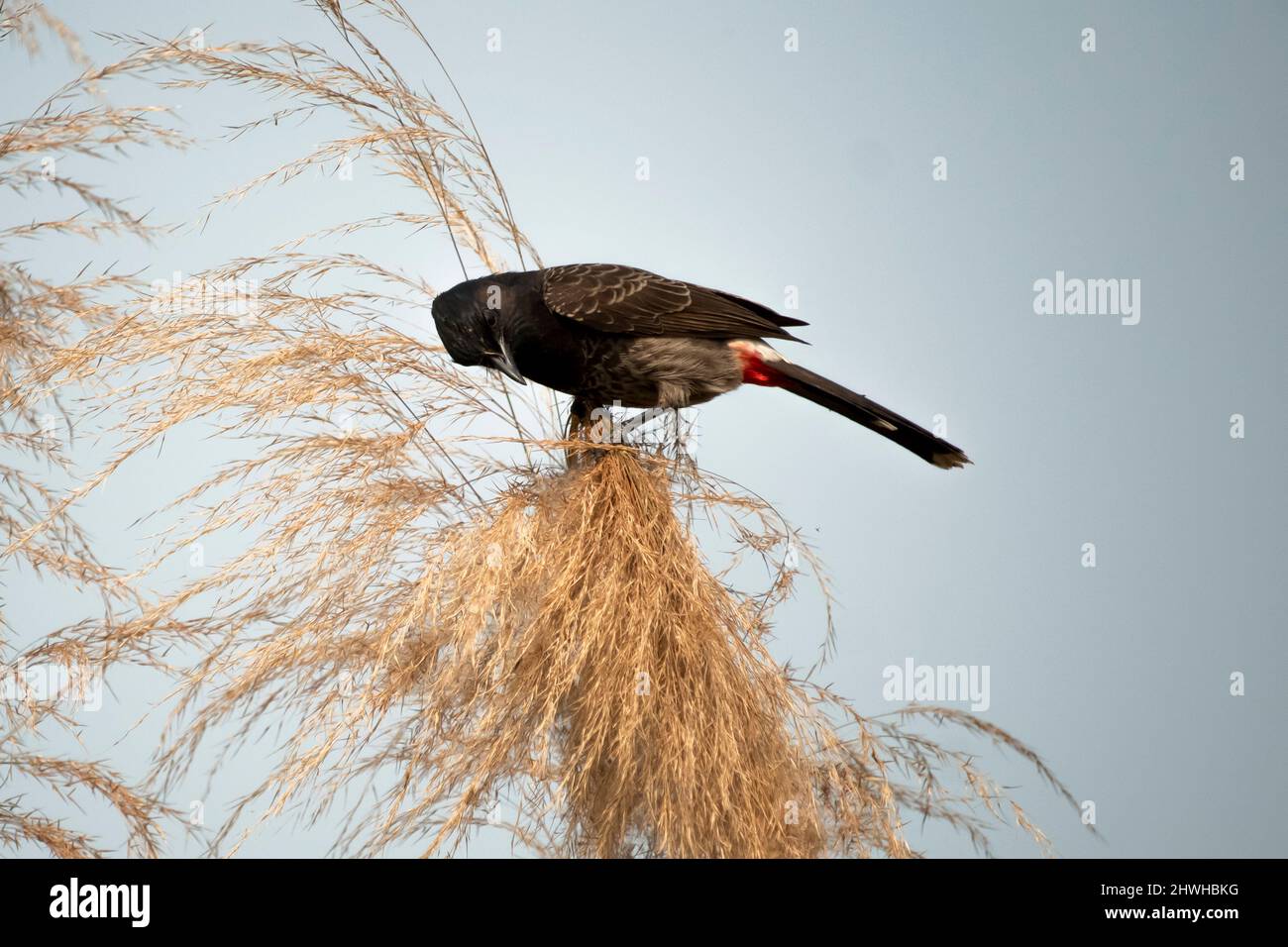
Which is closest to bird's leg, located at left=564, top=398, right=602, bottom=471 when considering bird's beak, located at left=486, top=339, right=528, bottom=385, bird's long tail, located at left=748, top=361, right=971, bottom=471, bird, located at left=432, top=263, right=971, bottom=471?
bird, located at left=432, top=263, right=971, bottom=471

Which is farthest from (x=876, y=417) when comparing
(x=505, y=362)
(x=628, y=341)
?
(x=505, y=362)

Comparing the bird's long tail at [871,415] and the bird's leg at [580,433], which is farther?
the bird's long tail at [871,415]

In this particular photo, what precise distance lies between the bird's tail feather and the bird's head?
1.81 ft

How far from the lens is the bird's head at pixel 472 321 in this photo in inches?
85.1

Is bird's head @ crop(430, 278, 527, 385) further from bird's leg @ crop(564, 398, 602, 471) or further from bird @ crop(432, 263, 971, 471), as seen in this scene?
bird's leg @ crop(564, 398, 602, 471)

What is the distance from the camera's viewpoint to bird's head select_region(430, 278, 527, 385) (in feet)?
7.09

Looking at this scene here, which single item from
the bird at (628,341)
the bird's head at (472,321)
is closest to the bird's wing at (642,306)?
the bird at (628,341)

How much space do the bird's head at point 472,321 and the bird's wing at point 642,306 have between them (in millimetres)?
115

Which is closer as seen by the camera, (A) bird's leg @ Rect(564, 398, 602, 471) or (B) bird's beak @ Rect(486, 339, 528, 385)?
(A) bird's leg @ Rect(564, 398, 602, 471)

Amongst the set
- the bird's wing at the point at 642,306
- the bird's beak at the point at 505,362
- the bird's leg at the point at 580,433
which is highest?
the bird's wing at the point at 642,306

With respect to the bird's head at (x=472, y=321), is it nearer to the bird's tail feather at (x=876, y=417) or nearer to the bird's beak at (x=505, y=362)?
the bird's beak at (x=505, y=362)

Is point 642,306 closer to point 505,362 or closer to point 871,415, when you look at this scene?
point 505,362

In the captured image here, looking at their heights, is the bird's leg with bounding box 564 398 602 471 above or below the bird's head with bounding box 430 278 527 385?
below

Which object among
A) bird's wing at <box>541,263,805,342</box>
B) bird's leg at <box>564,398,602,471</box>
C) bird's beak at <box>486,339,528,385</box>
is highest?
bird's wing at <box>541,263,805,342</box>
